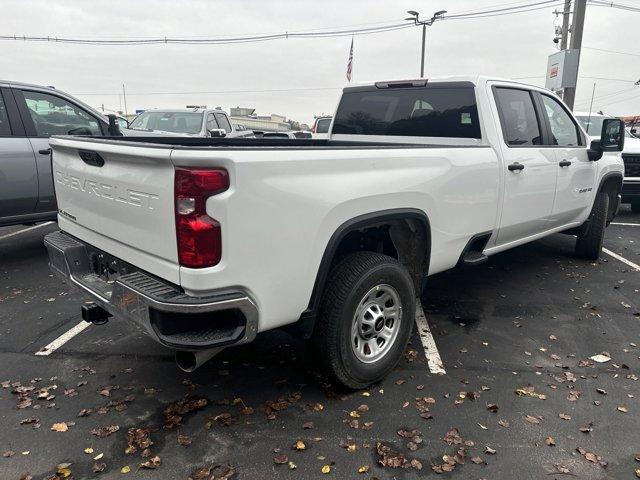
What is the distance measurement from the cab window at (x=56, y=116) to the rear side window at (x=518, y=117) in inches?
196

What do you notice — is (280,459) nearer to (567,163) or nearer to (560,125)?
(567,163)

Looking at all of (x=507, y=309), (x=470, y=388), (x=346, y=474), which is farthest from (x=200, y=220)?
(x=507, y=309)

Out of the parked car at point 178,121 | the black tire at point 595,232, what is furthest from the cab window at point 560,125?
the parked car at point 178,121

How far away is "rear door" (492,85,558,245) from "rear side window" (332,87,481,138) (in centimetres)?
28

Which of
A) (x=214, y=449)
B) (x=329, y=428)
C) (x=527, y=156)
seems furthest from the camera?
(x=527, y=156)

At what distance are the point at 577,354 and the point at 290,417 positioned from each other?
2354 mm

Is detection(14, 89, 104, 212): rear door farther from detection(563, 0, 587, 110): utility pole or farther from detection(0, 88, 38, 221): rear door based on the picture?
detection(563, 0, 587, 110): utility pole

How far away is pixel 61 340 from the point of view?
13.1 feet

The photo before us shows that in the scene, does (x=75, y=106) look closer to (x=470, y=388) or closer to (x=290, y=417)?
(x=290, y=417)

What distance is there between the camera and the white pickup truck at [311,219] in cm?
230

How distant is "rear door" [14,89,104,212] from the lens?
5.66 m

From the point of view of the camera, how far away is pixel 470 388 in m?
3.34

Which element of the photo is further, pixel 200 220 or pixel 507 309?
pixel 507 309

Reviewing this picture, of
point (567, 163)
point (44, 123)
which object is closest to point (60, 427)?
point (44, 123)
